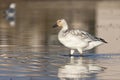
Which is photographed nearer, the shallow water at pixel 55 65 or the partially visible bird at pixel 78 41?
the shallow water at pixel 55 65

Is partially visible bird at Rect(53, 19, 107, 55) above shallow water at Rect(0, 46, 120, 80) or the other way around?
above

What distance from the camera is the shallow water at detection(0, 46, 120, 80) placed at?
1241 cm

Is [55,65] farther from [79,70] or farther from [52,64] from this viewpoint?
[79,70]

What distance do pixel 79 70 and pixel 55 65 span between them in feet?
3.65

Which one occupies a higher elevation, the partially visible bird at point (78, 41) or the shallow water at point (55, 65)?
the partially visible bird at point (78, 41)

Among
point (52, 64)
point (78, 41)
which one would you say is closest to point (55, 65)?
point (52, 64)

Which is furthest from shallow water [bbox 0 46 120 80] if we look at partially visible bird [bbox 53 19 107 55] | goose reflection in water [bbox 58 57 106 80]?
partially visible bird [bbox 53 19 107 55]

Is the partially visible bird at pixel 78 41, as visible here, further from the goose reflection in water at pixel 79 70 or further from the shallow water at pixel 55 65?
the goose reflection in water at pixel 79 70

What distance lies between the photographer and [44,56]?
55.2 ft

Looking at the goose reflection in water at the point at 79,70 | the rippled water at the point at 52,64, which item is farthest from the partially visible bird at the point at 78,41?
the goose reflection in water at the point at 79,70

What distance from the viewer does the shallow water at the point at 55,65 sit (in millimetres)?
12414

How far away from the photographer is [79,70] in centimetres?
1358

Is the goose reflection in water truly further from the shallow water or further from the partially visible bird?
the partially visible bird

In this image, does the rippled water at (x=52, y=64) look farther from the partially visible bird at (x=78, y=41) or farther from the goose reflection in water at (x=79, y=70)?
the partially visible bird at (x=78, y=41)
